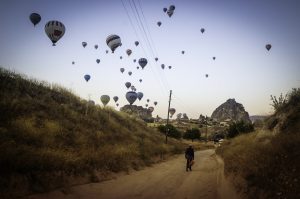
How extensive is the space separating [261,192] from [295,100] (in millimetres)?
11725

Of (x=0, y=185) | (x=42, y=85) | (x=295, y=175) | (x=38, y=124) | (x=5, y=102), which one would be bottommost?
(x=0, y=185)

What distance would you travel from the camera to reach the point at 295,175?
27.6 feet

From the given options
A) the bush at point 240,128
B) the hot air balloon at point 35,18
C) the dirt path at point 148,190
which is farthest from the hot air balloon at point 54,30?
the bush at point 240,128

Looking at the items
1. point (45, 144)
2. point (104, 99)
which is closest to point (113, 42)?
point (104, 99)

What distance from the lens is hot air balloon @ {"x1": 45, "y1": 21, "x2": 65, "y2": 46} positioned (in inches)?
938

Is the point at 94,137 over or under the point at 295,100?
under

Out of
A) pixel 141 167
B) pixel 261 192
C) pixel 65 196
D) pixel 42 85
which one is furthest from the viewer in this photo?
pixel 42 85

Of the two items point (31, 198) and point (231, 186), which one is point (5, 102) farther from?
point (231, 186)

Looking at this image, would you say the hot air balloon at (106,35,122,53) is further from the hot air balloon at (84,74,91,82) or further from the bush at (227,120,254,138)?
the bush at (227,120,254,138)

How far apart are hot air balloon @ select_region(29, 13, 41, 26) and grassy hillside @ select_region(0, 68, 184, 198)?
19.8ft

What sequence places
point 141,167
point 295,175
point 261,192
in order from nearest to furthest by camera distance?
point 295,175
point 261,192
point 141,167

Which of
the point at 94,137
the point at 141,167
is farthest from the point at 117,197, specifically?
the point at 94,137

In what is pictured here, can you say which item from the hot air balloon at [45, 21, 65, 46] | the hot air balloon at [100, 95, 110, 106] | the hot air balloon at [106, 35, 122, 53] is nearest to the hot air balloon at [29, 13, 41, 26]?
the hot air balloon at [45, 21, 65, 46]

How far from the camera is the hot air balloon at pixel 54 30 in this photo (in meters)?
23.8
